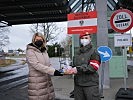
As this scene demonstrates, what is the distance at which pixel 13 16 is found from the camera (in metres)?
25.3

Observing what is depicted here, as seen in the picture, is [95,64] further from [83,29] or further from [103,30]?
[103,30]

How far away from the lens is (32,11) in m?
23.1

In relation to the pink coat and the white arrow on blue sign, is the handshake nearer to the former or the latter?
the pink coat

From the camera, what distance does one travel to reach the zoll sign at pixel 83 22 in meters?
8.59

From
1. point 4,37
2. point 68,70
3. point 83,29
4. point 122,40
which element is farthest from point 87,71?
point 4,37

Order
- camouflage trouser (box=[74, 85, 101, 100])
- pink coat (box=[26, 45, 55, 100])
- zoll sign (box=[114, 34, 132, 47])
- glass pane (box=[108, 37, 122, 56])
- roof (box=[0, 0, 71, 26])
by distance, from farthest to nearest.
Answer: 1. roof (box=[0, 0, 71, 26])
2. glass pane (box=[108, 37, 122, 56])
3. zoll sign (box=[114, 34, 132, 47])
4. camouflage trouser (box=[74, 85, 101, 100])
5. pink coat (box=[26, 45, 55, 100])

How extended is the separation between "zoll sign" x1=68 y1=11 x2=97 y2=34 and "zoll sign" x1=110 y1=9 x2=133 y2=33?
945mm

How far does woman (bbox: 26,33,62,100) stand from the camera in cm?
541

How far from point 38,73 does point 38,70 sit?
0.30 feet

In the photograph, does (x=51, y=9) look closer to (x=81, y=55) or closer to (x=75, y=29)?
(x=75, y=29)

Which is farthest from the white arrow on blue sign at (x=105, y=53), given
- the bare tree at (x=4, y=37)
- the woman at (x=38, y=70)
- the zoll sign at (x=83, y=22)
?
the bare tree at (x=4, y=37)

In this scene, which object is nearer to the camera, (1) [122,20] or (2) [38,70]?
(2) [38,70]

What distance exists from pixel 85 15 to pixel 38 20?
19.5 meters

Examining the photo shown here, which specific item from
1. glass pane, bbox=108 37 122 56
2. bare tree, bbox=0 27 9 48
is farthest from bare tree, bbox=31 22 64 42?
glass pane, bbox=108 37 122 56
